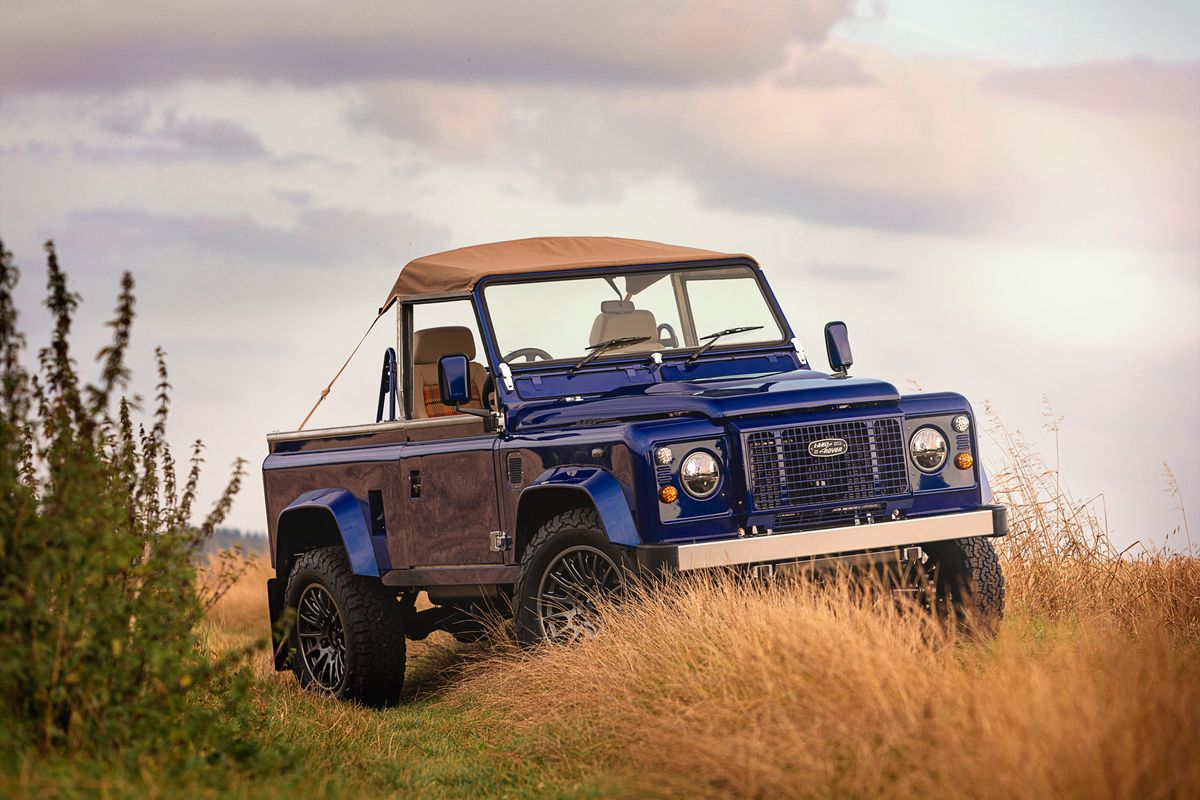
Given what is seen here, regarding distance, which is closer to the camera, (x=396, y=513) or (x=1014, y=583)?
(x=396, y=513)

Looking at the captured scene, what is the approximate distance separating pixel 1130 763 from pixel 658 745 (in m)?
1.93

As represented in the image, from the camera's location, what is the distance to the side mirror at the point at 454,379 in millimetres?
7703

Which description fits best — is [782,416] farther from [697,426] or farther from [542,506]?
[542,506]

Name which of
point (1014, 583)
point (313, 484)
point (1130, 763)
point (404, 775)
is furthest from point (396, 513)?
point (1130, 763)

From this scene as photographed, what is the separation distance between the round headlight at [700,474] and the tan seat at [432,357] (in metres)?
2.36

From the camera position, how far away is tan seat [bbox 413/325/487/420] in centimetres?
923

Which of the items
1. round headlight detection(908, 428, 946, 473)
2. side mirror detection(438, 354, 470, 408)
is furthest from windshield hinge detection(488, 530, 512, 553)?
round headlight detection(908, 428, 946, 473)

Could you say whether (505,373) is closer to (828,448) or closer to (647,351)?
(647,351)

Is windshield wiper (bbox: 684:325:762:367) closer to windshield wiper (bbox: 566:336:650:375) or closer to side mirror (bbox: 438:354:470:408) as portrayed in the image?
windshield wiper (bbox: 566:336:650:375)

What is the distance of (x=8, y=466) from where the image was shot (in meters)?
5.63

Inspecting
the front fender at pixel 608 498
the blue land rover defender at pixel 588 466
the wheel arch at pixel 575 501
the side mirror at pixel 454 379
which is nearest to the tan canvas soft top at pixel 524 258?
the blue land rover defender at pixel 588 466

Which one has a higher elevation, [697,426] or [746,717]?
[697,426]

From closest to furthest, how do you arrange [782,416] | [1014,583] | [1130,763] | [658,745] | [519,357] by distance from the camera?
[1130,763], [658,745], [782,416], [519,357], [1014,583]

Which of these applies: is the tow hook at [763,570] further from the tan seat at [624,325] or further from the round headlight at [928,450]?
the tan seat at [624,325]
